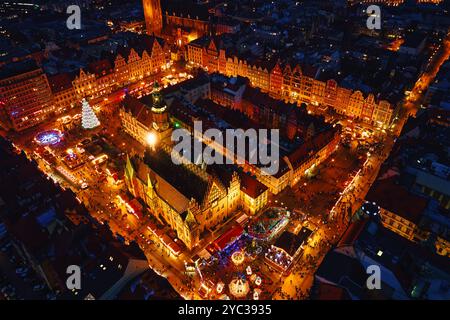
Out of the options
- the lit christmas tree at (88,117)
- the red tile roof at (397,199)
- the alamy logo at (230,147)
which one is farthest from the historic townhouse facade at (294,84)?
the lit christmas tree at (88,117)

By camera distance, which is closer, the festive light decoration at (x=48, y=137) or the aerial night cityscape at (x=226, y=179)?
the aerial night cityscape at (x=226, y=179)

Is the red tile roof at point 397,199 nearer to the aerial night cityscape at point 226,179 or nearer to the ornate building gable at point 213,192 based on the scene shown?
the aerial night cityscape at point 226,179

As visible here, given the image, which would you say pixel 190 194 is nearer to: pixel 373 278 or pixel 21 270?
pixel 21 270

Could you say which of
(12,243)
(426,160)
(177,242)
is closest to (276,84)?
(426,160)

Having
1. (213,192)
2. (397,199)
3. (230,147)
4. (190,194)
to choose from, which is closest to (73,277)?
(190,194)

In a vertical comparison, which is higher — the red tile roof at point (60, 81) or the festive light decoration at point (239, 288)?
the red tile roof at point (60, 81)

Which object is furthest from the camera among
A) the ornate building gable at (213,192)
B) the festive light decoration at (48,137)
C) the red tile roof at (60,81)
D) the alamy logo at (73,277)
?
the red tile roof at (60,81)

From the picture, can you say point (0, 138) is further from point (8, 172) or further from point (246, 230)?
point (246, 230)
